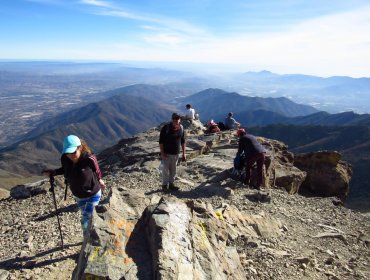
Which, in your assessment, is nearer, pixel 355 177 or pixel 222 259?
pixel 222 259

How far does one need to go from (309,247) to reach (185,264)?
7.21 metres

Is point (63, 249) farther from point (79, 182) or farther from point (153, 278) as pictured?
point (153, 278)

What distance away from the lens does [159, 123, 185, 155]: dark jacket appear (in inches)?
577

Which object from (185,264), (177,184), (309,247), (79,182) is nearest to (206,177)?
(177,184)

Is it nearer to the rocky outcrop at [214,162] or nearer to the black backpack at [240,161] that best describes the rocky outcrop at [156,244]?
the black backpack at [240,161]

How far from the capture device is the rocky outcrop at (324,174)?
25.8m

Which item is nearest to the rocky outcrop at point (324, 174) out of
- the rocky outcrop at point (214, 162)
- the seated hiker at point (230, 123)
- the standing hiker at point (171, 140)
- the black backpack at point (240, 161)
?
the rocky outcrop at point (214, 162)

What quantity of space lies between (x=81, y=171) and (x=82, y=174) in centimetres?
8

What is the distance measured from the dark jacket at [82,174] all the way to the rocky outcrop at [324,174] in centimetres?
1945

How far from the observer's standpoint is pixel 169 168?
51.3ft

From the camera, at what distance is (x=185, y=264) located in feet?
22.8

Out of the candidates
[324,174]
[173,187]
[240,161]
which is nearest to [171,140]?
[173,187]

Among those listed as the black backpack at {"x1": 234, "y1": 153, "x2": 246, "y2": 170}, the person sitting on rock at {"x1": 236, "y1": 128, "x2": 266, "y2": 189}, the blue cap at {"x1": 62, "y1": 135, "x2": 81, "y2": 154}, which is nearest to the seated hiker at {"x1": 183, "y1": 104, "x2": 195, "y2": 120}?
the black backpack at {"x1": 234, "y1": 153, "x2": 246, "y2": 170}

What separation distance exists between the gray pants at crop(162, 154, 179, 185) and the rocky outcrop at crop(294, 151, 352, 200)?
42.5ft
